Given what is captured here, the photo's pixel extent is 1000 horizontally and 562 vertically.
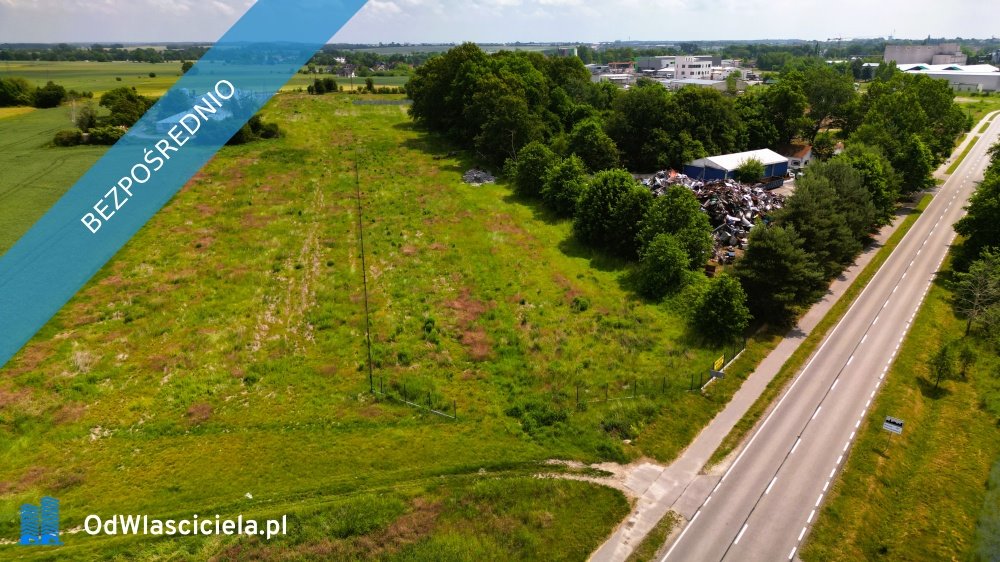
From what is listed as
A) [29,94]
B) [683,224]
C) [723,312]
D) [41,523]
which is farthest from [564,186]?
[29,94]

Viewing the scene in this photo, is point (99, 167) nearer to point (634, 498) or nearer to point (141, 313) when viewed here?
point (141, 313)

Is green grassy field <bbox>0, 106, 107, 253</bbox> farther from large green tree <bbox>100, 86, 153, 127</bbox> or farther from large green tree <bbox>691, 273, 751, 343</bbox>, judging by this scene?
large green tree <bbox>691, 273, 751, 343</bbox>

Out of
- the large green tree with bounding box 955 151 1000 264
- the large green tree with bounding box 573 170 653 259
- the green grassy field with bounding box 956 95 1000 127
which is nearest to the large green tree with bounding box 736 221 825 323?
the large green tree with bounding box 573 170 653 259

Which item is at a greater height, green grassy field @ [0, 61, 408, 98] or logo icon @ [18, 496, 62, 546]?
green grassy field @ [0, 61, 408, 98]

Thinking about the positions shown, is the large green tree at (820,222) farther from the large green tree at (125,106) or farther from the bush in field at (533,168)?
the large green tree at (125,106)

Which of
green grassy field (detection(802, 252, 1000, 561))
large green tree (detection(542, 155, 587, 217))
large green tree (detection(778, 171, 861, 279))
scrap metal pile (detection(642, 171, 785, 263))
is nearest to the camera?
green grassy field (detection(802, 252, 1000, 561))

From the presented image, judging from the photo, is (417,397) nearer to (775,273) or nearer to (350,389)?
(350,389)

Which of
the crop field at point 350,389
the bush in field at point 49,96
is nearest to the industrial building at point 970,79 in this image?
the crop field at point 350,389
